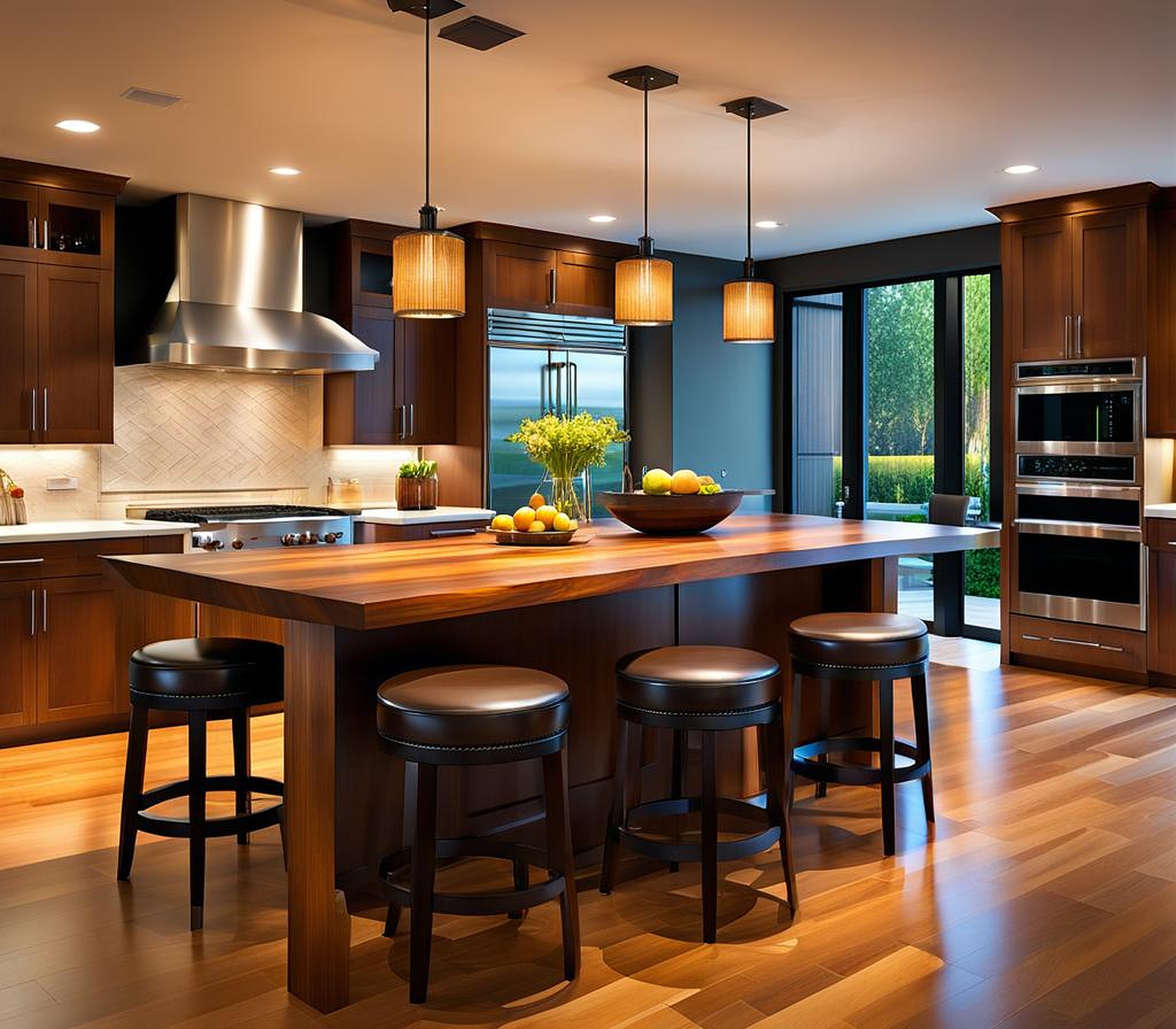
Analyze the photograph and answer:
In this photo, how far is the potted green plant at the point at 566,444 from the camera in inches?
141

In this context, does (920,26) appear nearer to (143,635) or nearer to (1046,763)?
(1046,763)

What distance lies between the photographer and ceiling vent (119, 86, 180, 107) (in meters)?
4.08

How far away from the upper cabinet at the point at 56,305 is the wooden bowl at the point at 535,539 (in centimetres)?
279

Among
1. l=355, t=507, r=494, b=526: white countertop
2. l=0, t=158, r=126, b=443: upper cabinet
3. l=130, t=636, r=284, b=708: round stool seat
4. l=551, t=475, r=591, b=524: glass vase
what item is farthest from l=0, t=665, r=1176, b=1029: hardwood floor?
l=355, t=507, r=494, b=526: white countertop

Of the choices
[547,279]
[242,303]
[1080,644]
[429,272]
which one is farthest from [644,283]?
[1080,644]

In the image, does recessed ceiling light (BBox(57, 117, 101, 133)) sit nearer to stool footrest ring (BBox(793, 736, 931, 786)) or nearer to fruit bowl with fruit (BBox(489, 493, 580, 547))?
fruit bowl with fruit (BBox(489, 493, 580, 547))

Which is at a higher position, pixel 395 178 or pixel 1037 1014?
pixel 395 178

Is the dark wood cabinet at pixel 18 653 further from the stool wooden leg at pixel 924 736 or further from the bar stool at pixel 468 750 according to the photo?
the stool wooden leg at pixel 924 736

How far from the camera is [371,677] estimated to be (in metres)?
2.88

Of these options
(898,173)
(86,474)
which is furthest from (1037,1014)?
(86,474)

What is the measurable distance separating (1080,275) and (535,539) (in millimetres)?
3978

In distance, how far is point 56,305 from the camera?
521 centimetres

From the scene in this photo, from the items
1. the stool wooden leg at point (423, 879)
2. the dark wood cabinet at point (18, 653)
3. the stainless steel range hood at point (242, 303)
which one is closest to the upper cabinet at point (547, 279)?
the stainless steel range hood at point (242, 303)

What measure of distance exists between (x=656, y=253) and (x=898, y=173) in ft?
7.59
